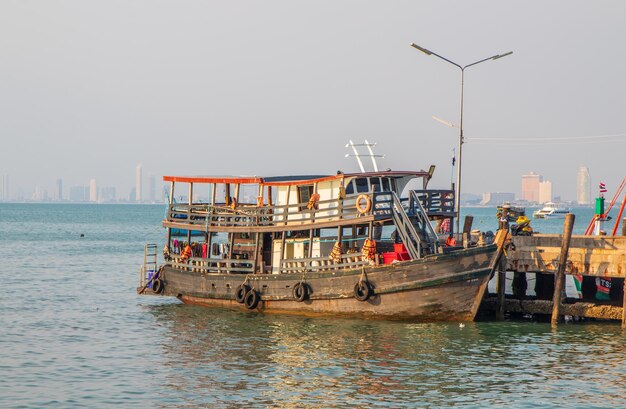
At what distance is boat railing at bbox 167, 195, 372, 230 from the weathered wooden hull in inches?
80.6

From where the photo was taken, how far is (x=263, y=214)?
3281 centimetres

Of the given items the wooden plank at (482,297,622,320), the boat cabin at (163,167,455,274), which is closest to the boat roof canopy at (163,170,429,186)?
the boat cabin at (163,167,455,274)

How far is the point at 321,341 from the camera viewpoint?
27.3 metres

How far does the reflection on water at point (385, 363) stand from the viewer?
20.8 metres

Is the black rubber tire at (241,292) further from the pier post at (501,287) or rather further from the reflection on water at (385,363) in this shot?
the pier post at (501,287)

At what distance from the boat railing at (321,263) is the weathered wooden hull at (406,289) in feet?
1.25

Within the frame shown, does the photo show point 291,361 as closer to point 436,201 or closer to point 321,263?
point 321,263

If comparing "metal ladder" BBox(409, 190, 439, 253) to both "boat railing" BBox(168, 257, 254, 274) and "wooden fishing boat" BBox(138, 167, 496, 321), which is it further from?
"boat railing" BBox(168, 257, 254, 274)

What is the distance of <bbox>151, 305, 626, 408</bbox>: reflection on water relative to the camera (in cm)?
2075

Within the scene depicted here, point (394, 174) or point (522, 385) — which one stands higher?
point (394, 174)

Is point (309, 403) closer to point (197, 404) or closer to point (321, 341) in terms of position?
point (197, 404)

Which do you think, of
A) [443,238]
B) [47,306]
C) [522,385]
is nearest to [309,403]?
[522,385]

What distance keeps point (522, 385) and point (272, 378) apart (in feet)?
19.7

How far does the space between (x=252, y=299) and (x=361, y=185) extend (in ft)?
18.0
